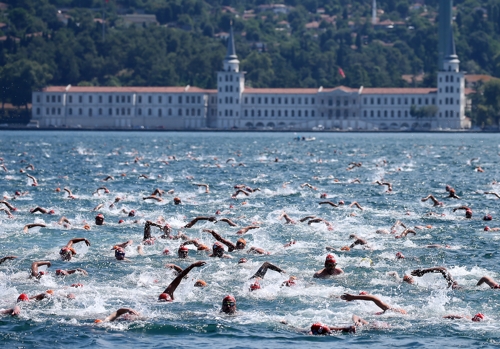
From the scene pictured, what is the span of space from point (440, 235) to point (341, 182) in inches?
1128

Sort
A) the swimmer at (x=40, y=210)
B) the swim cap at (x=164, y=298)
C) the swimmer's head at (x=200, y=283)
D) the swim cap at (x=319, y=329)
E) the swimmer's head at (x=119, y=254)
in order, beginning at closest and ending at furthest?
the swim cap at (x=319, y=329)
the swim cap at (x=164, y=298)
the swimmer's head at (x=200, y=283)
the swimmer's head at (x=119, y=254)
the swimmer at (x=40, y=210)

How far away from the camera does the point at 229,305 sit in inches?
1044

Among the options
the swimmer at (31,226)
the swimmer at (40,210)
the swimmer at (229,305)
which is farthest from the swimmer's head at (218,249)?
the swimmer at (40,210)

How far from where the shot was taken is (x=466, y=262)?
34688mm

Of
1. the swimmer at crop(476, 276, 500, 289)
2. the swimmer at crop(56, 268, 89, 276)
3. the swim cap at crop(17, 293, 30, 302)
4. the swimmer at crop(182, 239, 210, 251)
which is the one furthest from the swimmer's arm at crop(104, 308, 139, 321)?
the swimmer at crop(476, 276, 500, 289)

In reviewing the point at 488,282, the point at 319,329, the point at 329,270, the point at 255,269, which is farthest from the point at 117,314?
the point at 488,282

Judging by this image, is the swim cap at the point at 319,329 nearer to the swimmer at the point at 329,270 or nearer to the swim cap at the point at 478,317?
the swim cap at the point at 478,317

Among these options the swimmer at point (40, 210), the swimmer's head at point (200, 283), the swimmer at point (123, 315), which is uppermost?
the swimmer at point (123, 315)

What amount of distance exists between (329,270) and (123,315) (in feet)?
24.3

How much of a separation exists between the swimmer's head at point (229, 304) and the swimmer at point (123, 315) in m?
A: 2.12

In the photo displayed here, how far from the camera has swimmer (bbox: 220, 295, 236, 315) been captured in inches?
1042

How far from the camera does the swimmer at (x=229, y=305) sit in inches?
1042

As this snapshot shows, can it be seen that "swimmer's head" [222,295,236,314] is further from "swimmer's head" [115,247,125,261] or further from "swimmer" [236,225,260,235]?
"swimmer" [236,225,260,235]

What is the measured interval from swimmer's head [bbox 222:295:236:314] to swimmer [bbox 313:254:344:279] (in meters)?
4.90
